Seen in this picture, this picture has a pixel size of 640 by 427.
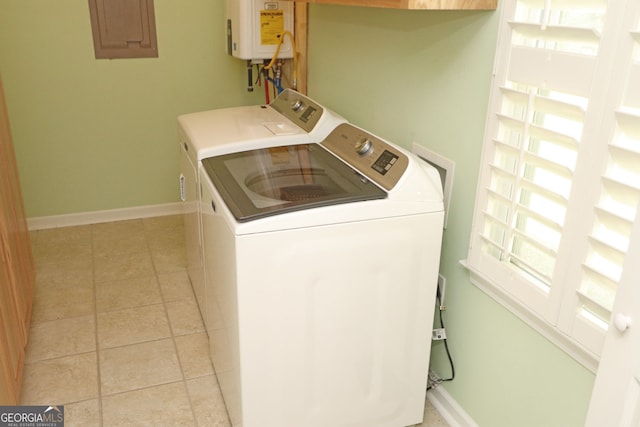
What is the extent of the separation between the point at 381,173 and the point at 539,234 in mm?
510

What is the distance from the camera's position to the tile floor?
208 centimetres

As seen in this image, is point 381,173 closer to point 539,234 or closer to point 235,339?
point 539,234

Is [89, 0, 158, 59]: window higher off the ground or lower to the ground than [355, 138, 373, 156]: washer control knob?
higher

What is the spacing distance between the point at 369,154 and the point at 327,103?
0.98m

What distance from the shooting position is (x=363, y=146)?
1.91m

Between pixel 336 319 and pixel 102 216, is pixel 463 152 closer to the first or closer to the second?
pixel 336 319

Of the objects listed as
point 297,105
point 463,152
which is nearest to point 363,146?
point 463,152

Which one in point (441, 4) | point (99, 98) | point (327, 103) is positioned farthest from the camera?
point (99, 98)

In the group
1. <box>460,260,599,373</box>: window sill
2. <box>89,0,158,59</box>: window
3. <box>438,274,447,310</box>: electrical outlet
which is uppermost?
<box>89,0,158,59</box>: window

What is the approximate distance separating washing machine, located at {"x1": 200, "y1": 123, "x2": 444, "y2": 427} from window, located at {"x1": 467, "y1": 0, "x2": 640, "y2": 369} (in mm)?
247

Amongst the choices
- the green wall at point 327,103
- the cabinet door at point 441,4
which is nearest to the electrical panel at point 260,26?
the green wall at point 327,103

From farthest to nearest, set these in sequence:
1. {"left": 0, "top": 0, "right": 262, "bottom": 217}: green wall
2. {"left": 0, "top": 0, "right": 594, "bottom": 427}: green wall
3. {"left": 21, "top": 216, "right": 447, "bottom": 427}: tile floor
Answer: {"left": 0, "top": 0, "right": 262, "bottom": 217}: green wall
{"left": 21, "top": 216, "right": 447, "bottom": 427}: tile floor
{"left": 0, "top": 0, "right": 594, "bottom": 427}: green wall

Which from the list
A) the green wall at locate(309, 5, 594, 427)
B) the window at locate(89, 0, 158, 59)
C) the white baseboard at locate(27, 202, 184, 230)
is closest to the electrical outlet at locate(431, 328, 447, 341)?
the green wall at locate(309, 5, 594, 427)

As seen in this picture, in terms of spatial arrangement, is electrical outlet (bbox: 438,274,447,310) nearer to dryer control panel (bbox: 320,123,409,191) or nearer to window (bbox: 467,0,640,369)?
→ window (bbox: 467,0,640,369)
